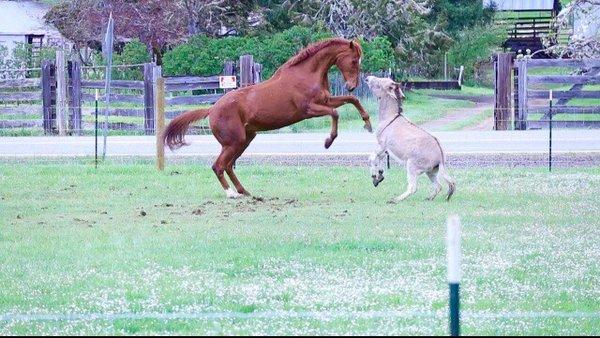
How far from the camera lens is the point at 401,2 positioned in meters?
44.8

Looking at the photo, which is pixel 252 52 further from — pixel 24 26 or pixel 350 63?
pixel 24 26

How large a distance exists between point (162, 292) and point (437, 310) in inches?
88.9

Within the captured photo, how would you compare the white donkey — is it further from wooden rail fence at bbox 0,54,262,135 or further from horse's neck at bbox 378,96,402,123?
wooden rail fence at bbox 0,54,262,135

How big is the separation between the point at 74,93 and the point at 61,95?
0.40 meters

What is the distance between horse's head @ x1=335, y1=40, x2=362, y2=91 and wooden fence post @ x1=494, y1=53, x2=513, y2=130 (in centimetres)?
1335

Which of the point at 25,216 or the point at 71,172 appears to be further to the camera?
the point at 71,172

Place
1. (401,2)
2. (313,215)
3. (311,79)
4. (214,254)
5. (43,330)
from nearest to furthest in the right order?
(43,330)
(214,254)
(313,215)
(311,79)
(401,2)

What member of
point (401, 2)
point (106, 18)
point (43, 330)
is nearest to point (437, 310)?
point (43, 330)

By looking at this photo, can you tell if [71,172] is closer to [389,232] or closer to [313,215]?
[313,215]

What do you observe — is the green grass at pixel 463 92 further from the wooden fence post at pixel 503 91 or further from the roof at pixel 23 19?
the roof at pixel 23 19

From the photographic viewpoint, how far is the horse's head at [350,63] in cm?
1716

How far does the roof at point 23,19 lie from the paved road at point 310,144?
2818 cm

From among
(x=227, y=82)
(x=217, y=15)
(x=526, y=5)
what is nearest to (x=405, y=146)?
(x=227, y=82)

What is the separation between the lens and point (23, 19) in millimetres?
59500
